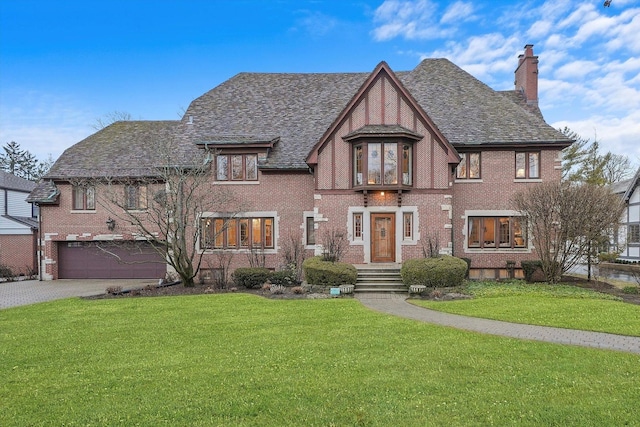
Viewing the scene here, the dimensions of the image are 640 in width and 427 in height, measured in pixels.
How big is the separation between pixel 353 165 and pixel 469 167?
6625mm

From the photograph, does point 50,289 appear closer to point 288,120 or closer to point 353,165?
point 288,120

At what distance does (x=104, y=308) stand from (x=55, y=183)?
1304 centimetres

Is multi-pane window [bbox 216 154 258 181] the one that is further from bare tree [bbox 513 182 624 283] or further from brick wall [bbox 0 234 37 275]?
brick wall [bbox 0 234 37 275]

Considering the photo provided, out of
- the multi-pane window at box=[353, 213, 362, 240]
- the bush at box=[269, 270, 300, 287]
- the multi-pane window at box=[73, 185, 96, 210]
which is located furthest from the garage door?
the multi-pane window at box=[353, 213, 362, 240]

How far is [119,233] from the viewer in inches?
A: 831

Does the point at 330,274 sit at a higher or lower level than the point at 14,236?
lower

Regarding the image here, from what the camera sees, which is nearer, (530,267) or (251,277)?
(251,277)

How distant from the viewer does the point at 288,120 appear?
21844 millimetres

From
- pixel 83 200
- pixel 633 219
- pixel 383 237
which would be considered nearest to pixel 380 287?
pixel 383 237

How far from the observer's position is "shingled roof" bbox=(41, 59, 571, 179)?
19.8 metres

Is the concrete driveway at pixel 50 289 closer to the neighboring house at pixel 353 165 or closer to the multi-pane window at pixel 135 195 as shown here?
the neighboring house at pixel 353 165

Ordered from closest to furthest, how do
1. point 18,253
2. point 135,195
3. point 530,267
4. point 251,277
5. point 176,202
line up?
point 251,277
point 176,202
point 530,267
point 135,195
point 18,253

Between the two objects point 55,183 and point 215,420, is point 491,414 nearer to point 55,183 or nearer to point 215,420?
point 215,420

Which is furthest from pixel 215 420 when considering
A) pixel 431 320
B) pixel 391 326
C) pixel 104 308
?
pixel 104 308
